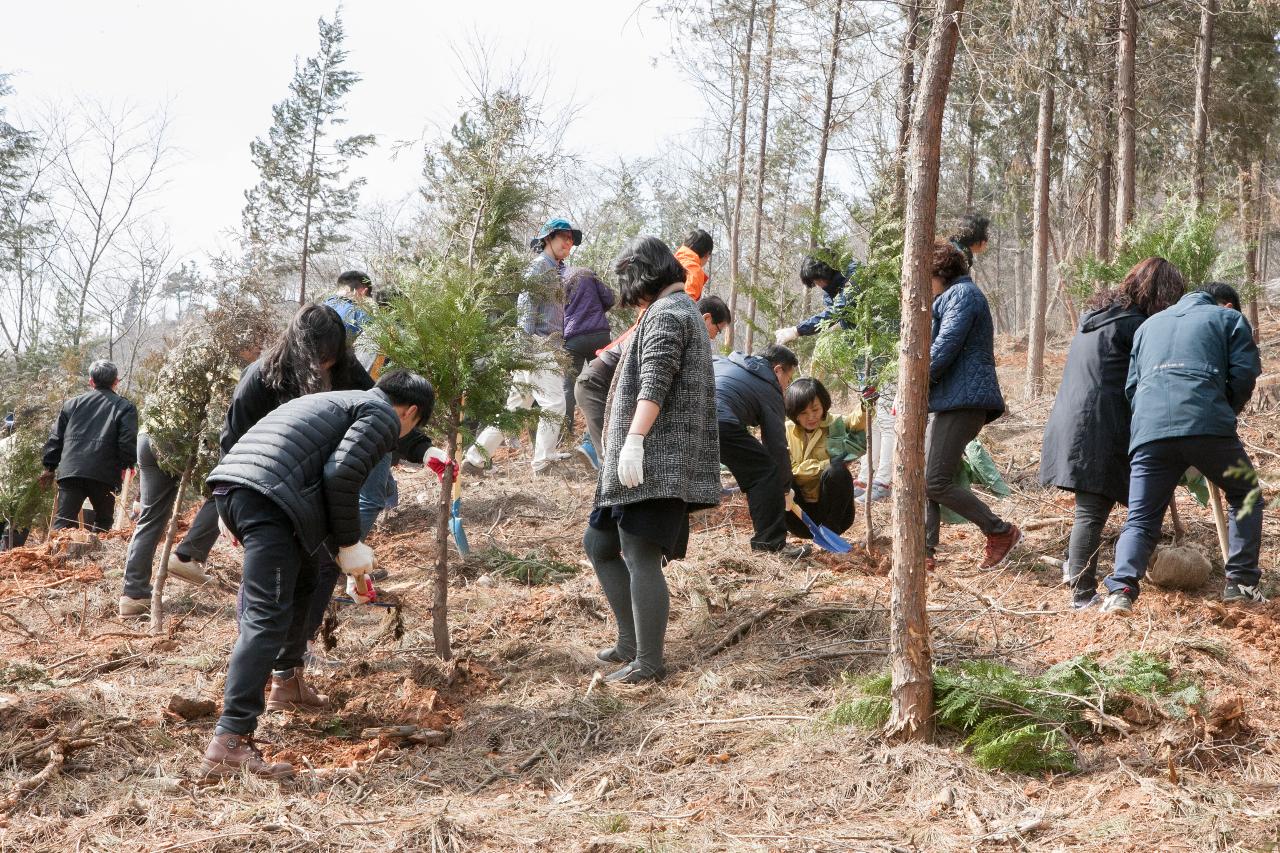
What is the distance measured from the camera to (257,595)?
11.9 ft

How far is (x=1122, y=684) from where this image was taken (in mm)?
3582

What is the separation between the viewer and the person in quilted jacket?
543 cm

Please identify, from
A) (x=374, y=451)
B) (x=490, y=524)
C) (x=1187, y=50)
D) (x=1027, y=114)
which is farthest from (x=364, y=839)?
(x=1027, y=114)

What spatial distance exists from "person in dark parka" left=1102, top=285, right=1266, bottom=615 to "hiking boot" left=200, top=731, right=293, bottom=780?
12.1ft

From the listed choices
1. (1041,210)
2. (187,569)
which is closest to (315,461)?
(187,569)

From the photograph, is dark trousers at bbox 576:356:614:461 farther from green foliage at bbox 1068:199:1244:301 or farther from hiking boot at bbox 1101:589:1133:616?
green foliage at bbox 1068:199:1244:301

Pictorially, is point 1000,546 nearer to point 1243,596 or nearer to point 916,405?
point 1243,596

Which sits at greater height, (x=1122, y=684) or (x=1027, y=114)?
(x=1027, y=114)

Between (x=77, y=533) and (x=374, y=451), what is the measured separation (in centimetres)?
636

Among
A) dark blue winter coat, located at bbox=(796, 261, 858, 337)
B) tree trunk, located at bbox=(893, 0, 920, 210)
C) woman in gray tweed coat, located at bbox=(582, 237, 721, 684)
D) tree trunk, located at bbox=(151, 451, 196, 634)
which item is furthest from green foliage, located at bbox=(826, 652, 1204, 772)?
tree trunk, located at bbox=(151, 451, 196, 634)

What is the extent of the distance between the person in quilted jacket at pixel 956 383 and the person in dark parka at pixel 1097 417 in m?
0.41

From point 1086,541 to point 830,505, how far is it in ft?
6.39

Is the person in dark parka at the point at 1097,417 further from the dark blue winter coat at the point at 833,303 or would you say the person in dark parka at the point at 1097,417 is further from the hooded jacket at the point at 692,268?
the hooded jacket at the point at 692,268

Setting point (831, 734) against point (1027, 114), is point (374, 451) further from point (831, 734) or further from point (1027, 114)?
point (1027, 114)
